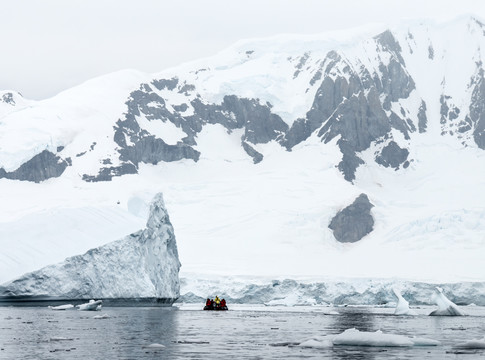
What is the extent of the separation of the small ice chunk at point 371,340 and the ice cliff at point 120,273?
41090 millimetres

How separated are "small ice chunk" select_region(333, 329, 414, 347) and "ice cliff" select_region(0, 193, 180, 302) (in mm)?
41090

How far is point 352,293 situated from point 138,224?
2278 inches

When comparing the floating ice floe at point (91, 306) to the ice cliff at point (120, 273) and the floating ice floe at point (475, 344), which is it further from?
the floating ice floe at point (475, 344)

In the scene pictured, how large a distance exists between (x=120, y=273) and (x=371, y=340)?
160 feet

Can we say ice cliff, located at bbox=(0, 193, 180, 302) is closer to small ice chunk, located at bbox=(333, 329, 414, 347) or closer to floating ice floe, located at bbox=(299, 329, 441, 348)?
floating ice floe, located at bbox=(299, 329, 441, 348)

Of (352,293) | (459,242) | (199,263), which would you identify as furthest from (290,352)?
(459,242)

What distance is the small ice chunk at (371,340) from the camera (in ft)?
126

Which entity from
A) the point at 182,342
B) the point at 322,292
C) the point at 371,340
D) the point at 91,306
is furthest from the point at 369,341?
the point at 322,292

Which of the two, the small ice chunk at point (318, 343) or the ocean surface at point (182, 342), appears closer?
the ocean surface at point (182, 342)

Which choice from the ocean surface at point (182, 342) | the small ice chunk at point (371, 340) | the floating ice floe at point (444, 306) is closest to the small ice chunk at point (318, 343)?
the ocean surface at point (182, 342)

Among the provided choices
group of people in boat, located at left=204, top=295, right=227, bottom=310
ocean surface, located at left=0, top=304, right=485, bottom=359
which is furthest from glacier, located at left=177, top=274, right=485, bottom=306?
ocean surface, located at left=0, top=304, right=485, bottom=359

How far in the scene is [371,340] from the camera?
3875 centimetres

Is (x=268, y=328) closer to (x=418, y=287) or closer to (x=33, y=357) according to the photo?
→ (x=33, y=357)

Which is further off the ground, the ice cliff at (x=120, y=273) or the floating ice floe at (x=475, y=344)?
the ice cliff at (x=120, y=273)
